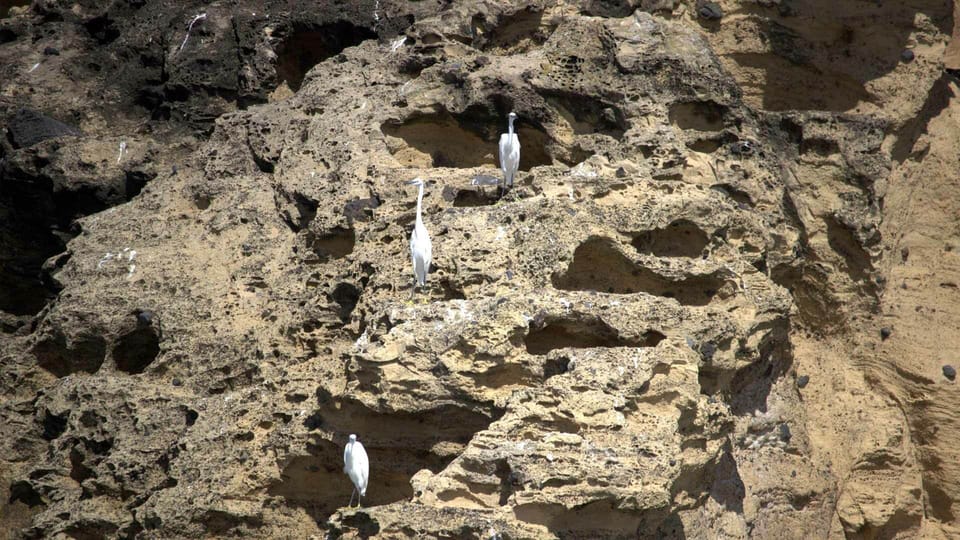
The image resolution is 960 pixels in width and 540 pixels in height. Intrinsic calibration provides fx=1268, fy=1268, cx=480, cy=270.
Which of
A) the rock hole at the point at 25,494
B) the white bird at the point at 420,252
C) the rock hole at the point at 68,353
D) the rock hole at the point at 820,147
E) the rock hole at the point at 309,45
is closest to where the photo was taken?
the white bird at the point at 420,252

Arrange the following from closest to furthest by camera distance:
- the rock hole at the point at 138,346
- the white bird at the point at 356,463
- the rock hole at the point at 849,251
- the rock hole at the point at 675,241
A: the white bird at the point at 356,463, the rock hole at the point at 675,241, the rock hole at the point at 138,346, the rock hole at the point at 849,251

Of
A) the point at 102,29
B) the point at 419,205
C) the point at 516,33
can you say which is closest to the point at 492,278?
the point at 419,205

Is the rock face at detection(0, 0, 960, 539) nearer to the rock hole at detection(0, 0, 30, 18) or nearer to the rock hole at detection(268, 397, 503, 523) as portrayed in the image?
the rock hole at detection(268, 397, 503, 523)

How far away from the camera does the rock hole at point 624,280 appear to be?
7.71 m

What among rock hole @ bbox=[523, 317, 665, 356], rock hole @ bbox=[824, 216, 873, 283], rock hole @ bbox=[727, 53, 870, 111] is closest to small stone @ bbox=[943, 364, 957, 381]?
rock hole @ bbox=[824, 216, 873, 283]

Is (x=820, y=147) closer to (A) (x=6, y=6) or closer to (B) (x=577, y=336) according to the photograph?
(B) (x=577, y=336)

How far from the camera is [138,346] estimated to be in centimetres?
887

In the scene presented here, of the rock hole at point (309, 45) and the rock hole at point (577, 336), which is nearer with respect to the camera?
the rock hole at point (577, 336)

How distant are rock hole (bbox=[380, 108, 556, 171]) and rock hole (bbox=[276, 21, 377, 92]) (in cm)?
180

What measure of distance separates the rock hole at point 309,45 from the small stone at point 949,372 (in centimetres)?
527

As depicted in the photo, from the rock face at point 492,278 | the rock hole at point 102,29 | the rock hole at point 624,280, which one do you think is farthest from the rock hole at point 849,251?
the rock hole at point 102,29

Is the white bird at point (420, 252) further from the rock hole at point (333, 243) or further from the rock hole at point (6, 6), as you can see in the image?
the rock hole at point (6, 6)

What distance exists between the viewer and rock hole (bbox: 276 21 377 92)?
35.6 ft

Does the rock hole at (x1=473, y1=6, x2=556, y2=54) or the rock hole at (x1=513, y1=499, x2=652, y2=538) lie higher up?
the rock hole at (x1=473, y1=6, x2=556, y2=54)
